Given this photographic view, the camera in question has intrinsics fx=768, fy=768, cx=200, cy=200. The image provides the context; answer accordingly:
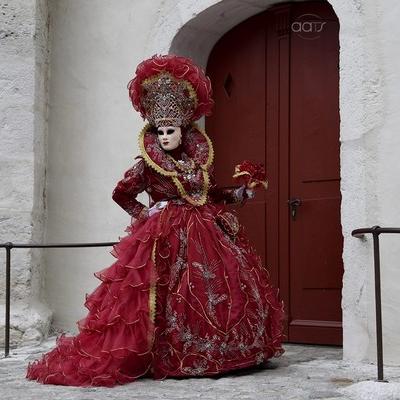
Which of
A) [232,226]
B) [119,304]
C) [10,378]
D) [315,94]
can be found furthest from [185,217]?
[315,94]

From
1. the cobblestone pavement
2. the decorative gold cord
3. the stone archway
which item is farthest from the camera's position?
the stone archway

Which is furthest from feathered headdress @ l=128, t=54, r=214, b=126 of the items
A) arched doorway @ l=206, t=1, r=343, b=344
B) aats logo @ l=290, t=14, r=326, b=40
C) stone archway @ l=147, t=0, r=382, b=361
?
aats logo @ l=290, t=14, r=326, b=40

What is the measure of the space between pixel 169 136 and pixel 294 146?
1.53 meters

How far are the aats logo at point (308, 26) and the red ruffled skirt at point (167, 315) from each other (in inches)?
79.4

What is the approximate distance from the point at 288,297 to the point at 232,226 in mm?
1328

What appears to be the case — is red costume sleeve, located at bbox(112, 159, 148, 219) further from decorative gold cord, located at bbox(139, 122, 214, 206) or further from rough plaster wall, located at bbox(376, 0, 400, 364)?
rough plaster wall, located at bbox(376, 0, 400, 364)

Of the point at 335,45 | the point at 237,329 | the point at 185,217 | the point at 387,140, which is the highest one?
the point at 335,45

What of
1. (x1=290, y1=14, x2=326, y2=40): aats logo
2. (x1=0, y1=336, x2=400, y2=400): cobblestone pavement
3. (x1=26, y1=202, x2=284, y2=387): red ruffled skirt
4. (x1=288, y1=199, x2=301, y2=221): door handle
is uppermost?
(x1=290, y1=14, x2=326, y2=40): aats logo

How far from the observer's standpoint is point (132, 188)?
4.43 m

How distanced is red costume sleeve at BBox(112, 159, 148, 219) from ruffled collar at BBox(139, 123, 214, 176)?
86 mm

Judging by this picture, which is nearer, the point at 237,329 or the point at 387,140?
the point at 237,329

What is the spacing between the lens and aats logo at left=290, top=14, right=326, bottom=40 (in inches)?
221

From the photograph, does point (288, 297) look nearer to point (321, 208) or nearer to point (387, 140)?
point (321, 208)

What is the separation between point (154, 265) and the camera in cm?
420
